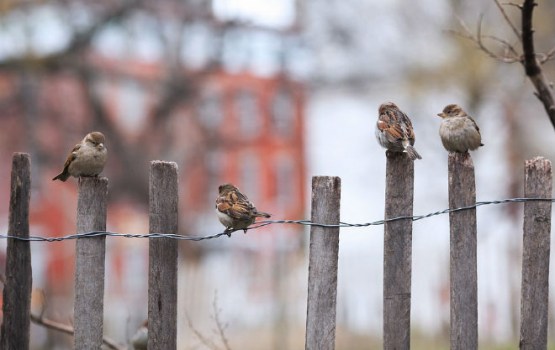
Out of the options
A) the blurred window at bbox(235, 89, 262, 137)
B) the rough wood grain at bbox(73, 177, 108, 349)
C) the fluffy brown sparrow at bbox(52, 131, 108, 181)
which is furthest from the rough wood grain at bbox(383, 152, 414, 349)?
the blurred window at bbox(235, 89, 262, 137)

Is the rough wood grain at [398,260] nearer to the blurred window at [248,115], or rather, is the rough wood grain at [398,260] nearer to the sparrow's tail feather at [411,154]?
the sparrow's tail feather at [411,154]

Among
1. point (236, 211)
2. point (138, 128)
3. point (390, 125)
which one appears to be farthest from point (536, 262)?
point (138, 128)

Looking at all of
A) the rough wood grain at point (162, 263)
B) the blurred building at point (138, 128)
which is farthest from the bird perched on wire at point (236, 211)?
the blurred building at point (138, 128)

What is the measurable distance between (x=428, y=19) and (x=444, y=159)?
11.2 feet

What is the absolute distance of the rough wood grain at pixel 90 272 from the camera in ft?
13.6

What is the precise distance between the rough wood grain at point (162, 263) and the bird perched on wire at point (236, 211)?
566 millimetres

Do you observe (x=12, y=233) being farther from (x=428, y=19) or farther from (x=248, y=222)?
(x=428, y=19)

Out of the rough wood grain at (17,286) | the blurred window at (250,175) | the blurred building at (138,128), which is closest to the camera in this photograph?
the rough wood grain at (17,286)

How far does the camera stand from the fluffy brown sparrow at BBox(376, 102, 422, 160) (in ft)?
14.8

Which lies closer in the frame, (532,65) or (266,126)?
(532,65)

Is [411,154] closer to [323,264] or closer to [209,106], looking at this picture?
[323,264]

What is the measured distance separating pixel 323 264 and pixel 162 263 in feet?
2.47

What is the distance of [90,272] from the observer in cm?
417

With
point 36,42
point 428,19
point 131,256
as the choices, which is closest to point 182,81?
point 36,42
